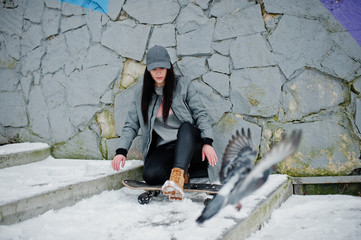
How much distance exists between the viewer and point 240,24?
2322 millimetres

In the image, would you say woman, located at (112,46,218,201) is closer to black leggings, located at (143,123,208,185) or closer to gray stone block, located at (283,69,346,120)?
black leggings, located at (143,123,208,185)

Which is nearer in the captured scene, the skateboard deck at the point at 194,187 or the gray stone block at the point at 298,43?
the skateboard deck at the point at 194,187

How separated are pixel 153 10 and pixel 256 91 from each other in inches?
49.1

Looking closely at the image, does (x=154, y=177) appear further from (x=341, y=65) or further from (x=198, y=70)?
(x=341, y=65)

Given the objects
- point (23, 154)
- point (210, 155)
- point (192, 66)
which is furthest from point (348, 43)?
point (23, 154)

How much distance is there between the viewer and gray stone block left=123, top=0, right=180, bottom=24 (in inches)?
99.4

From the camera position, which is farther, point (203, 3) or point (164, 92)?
point (203, 3)

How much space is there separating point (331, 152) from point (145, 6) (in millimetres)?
2107

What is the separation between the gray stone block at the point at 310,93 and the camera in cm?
212

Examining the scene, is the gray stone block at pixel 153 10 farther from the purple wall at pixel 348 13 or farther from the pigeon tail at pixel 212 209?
the pigeon tail at pixel 212 209

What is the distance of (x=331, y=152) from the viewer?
83.8 inches

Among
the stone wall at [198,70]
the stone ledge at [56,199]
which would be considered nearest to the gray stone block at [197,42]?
the stone wall at [198,70]

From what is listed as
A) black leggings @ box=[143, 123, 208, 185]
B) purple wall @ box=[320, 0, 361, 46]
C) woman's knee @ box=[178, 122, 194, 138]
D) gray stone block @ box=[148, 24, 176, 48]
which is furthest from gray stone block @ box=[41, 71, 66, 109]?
purple wall @ box=[320, 0, 361, 46]

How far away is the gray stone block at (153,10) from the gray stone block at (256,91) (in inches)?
32.7
